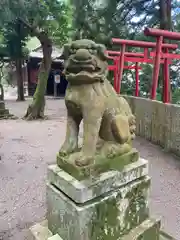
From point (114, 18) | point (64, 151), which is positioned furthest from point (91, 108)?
point (114, 18)

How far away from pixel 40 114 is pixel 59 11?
3471mm

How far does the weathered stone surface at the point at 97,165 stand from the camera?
4.34 feet

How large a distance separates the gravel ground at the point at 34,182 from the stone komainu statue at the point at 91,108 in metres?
0.99

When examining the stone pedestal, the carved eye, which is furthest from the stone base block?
the carved eye

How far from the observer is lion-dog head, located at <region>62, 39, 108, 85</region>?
50.4 inches

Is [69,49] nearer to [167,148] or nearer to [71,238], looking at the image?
[71,238]

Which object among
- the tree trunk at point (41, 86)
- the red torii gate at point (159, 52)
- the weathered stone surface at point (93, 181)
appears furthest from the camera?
the tree trunk at point (41, 86)

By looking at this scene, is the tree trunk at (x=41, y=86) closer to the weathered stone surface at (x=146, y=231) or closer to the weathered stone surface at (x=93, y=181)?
the weathered stone surface at (x=93, y=181)

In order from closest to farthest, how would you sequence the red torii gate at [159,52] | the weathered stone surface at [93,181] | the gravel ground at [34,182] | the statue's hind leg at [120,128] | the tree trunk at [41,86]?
1. the weathered stone surface at [93,181]
2. the statue's hind leg at [120,128]
3. the gravel ground at [34,182]
4. the red torii gate at [159,52]
5. the tree trunk at [41,86]

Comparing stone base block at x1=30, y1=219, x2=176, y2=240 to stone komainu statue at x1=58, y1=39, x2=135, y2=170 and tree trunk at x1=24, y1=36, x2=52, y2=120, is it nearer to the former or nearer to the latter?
stone komainu statue at x1=58, y1=39, x2=135, y2=170

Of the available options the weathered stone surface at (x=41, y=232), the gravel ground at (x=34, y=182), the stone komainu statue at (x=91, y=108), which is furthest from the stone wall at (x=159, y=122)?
the weathered stone surface at (x=41, y=232)

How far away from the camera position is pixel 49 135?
5.08m

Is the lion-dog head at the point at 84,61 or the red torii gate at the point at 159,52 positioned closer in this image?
the lion-dog head at the point at 84,61

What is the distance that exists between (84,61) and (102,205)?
0.85 meters
